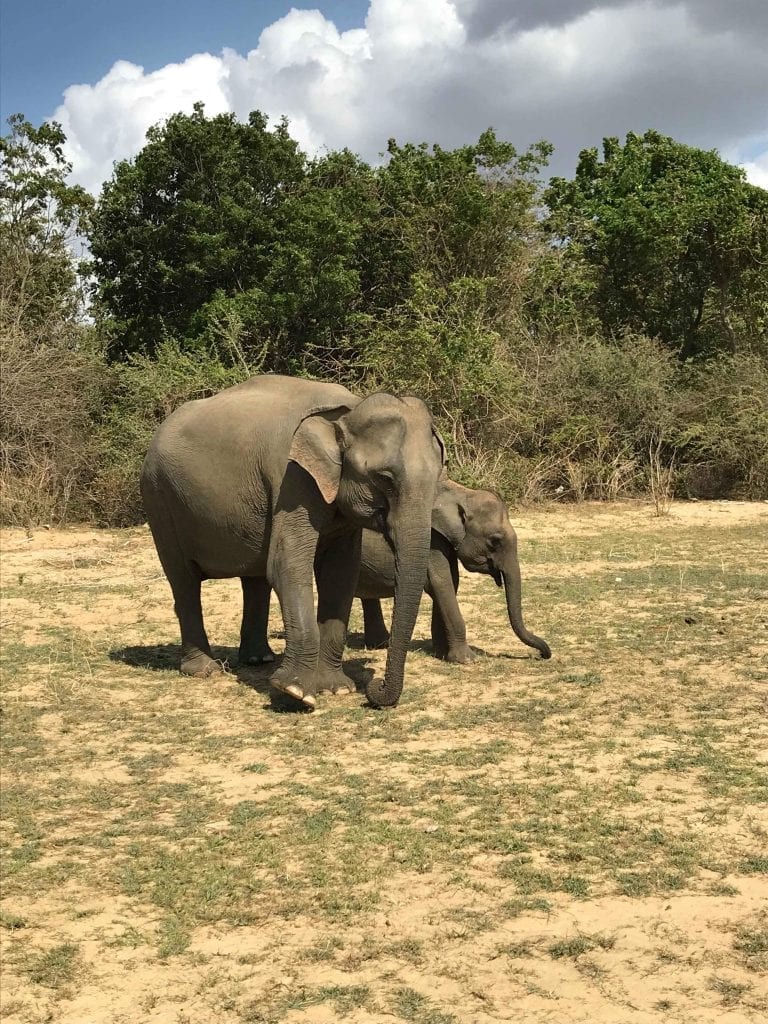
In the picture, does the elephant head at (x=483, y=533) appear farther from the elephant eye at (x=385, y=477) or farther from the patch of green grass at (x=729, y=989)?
the patch of green grass at (x=729, y=989)

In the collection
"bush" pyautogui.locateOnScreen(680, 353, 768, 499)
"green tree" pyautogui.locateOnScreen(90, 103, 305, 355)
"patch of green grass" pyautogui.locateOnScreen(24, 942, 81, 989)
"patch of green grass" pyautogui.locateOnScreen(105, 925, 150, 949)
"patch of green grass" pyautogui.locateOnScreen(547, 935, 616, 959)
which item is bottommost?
"patch of green grass" pyautogui.locateOnScreen(24, 942, 81, 989)

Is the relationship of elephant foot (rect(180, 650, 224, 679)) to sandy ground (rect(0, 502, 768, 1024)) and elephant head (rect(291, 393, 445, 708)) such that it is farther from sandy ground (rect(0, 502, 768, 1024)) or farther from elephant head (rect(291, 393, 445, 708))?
elephant head (rect(291, 393, 445, 708))

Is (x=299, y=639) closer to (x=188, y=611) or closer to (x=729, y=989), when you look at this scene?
(x=188, y=611)

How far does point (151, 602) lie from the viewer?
1202 cm

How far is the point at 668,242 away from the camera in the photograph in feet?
86.4

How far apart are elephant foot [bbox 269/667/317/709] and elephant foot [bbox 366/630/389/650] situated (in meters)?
2.07

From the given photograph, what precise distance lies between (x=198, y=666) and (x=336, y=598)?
149 cm

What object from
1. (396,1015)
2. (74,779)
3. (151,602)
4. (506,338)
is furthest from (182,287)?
(396,1015)

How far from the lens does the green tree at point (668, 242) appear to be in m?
26.0

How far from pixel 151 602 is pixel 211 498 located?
4.34 metres

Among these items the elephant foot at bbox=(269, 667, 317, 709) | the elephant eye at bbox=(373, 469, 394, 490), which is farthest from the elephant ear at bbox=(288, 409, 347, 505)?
the elephant foot at bbox=(269, 667, 317, 709)

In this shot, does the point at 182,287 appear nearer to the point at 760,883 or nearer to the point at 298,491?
the point at 298,491

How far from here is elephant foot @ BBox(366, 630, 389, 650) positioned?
31.2 feet

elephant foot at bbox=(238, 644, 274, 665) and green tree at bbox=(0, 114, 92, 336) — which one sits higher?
green tree at bbox=(0, 114, 92, 336)
